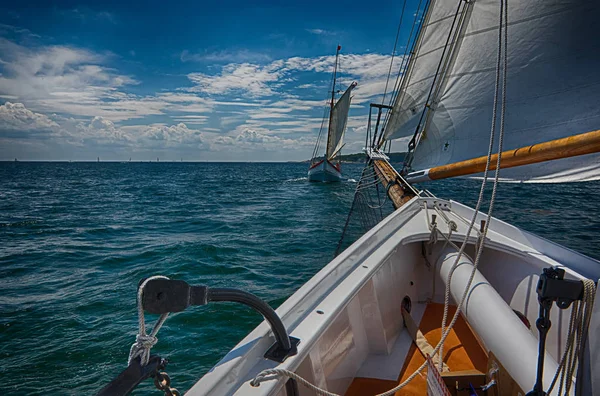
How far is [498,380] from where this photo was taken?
2.31 meters

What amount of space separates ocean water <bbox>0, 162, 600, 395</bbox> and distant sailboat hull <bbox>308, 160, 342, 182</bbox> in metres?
24.6

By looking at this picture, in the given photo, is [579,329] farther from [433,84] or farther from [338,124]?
[338,124]

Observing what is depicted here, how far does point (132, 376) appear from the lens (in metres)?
1.00

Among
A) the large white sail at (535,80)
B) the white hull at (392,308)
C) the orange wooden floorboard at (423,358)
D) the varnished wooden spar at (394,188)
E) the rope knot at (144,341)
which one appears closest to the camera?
the rope knot at (144,341)

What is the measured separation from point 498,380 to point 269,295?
212 inches

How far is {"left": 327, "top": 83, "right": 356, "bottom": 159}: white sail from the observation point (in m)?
44.8

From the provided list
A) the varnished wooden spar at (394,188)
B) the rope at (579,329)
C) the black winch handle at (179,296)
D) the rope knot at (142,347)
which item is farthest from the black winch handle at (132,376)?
the varnished wooden spar at (394,188)

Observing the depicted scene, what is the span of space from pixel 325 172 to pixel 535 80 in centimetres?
4029

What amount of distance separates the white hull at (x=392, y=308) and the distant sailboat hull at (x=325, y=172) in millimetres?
40643

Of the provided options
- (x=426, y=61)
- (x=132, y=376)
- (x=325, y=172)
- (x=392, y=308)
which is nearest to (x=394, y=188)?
(x=426, y=61)

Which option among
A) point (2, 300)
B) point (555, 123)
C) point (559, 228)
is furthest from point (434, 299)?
point (559, 228)

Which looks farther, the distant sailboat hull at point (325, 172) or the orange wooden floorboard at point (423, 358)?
the distant sailboat hull at point (325, 172)

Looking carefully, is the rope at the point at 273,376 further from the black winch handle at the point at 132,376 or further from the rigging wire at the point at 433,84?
the rigging wire at the point at 433,84

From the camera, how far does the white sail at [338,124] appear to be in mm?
44781
